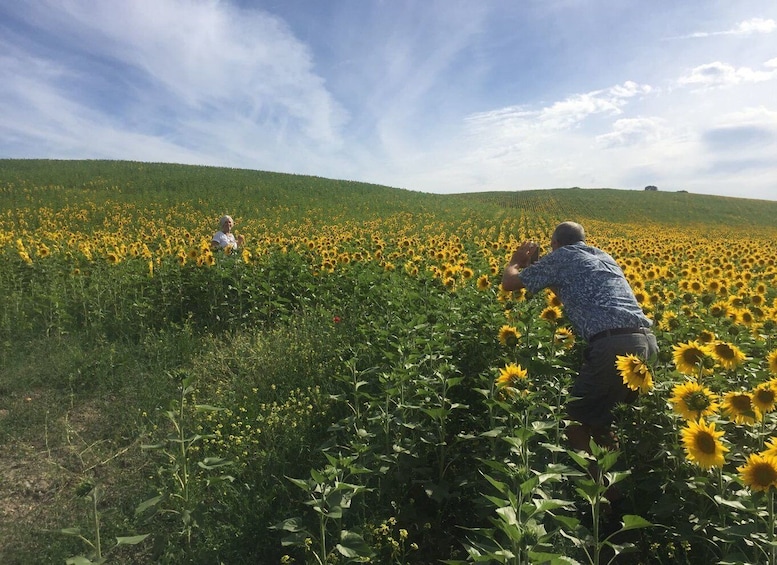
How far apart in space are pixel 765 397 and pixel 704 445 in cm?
43

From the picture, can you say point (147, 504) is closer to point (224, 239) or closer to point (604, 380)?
point (604, 380)

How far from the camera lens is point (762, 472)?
6.10 feet

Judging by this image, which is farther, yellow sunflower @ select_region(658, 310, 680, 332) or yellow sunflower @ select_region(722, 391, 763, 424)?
yellow sunflower @ select_region(658, 310, 680, 332)

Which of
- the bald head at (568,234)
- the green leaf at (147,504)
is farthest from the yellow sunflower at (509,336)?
the green leaf at (147,504)

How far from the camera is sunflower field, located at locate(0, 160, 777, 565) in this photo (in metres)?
2.36

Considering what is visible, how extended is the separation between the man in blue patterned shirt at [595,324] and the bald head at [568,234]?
0.30 feet

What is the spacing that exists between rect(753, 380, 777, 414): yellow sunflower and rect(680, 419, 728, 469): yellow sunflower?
0.30 metres

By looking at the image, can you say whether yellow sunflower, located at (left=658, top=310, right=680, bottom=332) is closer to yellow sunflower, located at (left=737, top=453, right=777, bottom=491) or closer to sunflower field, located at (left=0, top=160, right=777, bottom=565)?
sunflower field, located at (left=0, top=160, right=777, bottom=565)

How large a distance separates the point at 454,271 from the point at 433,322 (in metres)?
1.18

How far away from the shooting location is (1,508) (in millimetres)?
3439

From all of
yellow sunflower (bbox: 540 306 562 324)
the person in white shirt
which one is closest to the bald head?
yellow sunflower (bbox: 540 306 562 324)

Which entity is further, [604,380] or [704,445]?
[604,380]

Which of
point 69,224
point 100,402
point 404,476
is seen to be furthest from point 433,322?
point 69,224

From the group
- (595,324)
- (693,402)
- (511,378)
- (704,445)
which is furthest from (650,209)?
(704,445)
